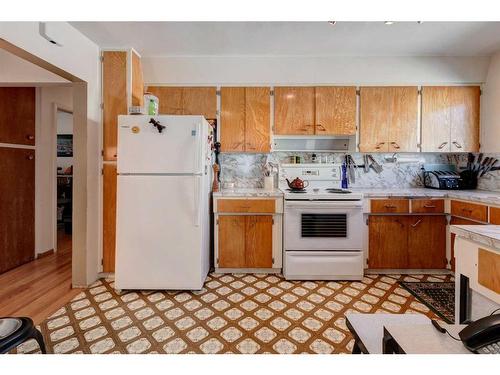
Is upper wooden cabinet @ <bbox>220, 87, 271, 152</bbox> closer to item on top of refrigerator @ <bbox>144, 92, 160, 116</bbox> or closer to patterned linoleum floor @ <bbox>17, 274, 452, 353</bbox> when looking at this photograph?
item on top of refrigerator @ <bbox>144, 92, 160, 116</bbox>

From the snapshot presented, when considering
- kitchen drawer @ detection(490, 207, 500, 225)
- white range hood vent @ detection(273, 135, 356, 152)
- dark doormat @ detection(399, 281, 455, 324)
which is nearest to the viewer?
dark doormat @ detection(399, 281, 455, 324)

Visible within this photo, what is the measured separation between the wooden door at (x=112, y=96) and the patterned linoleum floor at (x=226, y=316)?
145 centimetres

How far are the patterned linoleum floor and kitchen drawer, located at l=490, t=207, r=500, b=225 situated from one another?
33.3 inches

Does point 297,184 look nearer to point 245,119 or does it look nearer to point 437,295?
point 245,119

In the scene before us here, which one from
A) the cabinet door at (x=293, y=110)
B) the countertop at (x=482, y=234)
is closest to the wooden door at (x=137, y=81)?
the cabinet door at (x=293, y=110)

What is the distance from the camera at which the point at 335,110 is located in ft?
10.7

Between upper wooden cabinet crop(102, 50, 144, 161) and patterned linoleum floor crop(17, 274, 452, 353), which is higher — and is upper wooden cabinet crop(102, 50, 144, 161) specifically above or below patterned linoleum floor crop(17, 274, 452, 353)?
above

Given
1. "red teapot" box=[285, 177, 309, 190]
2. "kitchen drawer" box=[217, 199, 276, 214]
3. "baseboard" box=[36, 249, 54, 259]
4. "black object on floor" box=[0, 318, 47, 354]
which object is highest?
"red teapot" box=[285, 177, 309, 190]

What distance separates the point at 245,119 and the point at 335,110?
3.50 ft

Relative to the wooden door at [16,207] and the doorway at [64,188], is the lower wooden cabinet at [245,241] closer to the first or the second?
the wooden door at [16,207]

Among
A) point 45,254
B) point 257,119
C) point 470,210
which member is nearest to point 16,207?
point 45,254

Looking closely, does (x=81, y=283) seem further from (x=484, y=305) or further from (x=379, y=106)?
(x=379, y=106)

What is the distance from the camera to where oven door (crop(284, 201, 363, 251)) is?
2893 mm

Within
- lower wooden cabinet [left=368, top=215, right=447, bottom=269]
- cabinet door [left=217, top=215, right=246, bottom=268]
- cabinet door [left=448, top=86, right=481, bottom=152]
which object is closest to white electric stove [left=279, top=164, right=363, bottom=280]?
lower wooden cabinet [left=368, top=215, right=447, bottom=269]
